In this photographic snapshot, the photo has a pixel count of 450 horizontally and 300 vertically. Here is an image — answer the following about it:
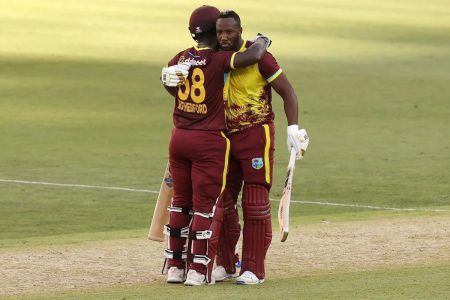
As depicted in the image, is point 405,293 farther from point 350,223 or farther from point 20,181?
point 20,181

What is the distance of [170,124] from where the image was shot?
2153cm

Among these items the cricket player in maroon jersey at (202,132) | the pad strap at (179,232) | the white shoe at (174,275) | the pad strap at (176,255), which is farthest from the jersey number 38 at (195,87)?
the white shoe at (174,275)

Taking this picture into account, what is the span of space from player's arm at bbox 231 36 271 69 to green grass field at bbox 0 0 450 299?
4.74 ft

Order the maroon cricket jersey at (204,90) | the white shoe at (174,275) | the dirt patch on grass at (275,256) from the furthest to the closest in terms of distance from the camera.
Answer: the dirt patch on grass at (275,256), the white shoe at (174,275), the maroon cricket jersey at (204,90)

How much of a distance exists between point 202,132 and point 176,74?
1.36 ft

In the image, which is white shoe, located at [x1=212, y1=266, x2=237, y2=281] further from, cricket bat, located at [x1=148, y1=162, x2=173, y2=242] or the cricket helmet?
the cricket helmet

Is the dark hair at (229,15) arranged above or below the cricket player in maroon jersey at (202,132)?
above

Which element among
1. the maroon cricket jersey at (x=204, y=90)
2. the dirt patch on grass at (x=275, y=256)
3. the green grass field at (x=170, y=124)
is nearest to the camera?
the maroon cricket jersey at (x=204, y=90)

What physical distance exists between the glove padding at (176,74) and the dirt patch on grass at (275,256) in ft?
4.51

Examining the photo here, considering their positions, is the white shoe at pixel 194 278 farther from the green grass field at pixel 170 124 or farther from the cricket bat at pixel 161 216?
the cricket bat at pixel 161 216

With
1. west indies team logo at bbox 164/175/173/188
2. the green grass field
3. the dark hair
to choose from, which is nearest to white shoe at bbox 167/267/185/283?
the green grass field

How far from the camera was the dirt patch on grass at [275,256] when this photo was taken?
9680mm

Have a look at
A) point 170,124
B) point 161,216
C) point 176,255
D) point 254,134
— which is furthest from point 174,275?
point 170,124

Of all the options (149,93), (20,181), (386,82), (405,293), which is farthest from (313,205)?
(386,82)
